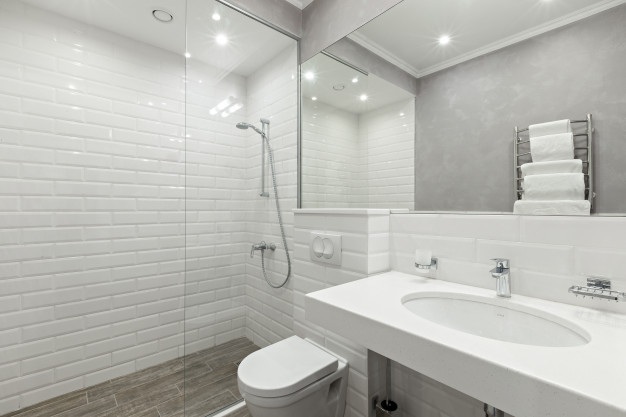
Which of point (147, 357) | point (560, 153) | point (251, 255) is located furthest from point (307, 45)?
point (147, 357)

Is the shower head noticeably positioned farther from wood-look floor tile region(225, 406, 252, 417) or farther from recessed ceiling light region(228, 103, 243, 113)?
wood-look floor tile region(225, 406, 252, 417)

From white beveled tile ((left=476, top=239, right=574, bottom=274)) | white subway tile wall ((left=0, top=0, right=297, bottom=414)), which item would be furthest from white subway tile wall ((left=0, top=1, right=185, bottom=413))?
white beveled tile ((left=476, top=239, right=574, bottom=274))

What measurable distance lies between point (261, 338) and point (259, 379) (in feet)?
2.92

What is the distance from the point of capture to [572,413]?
458 millimetres

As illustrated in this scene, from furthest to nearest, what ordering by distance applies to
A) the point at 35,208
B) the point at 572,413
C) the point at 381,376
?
the point at 35,208
the point at 381,376
the point at 572,413

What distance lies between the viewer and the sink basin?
803 millimetres

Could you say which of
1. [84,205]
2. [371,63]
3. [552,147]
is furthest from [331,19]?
[84,205]

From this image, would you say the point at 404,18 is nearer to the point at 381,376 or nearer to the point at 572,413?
the point at 572,413

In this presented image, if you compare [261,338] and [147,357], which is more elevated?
[261,338]

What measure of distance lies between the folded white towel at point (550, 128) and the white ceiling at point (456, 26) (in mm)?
333

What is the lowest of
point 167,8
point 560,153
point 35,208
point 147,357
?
point 147,357

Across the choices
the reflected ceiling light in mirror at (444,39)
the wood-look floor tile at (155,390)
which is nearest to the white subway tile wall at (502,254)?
the reflected ceiling light in mirror at (444,39)

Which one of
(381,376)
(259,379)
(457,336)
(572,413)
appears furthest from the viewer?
(381,376)

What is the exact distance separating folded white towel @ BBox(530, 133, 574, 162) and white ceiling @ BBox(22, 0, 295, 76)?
5.80ft
